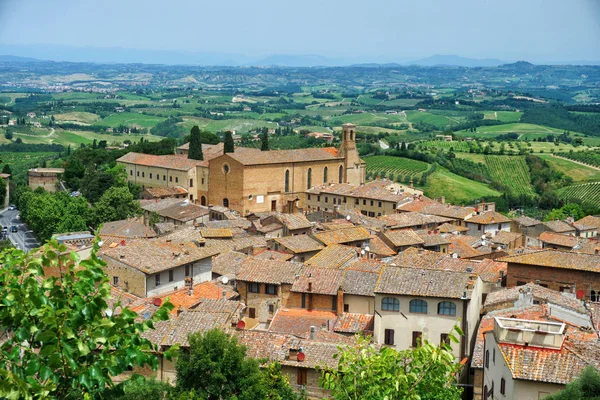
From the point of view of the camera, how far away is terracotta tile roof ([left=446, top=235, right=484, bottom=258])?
3127cm

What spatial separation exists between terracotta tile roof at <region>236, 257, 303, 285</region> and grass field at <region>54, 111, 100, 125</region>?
142m

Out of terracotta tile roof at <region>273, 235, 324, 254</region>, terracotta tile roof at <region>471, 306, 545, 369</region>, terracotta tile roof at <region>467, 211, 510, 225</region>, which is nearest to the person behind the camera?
terracotta tile roof at <region>471, 306, 545, 369</region>

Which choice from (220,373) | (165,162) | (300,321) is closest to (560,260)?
(300,321)

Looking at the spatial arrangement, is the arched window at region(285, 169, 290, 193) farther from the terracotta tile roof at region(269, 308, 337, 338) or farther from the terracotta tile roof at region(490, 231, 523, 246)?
the terracotta tile roof at region(269, 308, 337, 338)

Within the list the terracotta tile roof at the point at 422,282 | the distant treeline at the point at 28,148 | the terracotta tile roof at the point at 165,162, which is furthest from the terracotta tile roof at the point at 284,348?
the distant treeline at the point at 28,148

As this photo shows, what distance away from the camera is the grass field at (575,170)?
266ft

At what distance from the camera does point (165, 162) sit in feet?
182

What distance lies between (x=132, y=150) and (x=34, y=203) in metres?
21.6

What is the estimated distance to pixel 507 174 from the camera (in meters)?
82.3

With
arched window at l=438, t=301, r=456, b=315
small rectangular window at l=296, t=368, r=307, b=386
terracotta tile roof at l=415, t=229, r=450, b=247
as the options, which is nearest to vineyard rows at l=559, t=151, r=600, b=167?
terracotta tile roof at l=415, t=229, r=450, b=247

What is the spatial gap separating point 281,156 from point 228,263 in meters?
25.5

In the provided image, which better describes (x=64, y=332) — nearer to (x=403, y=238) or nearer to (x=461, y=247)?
(x=461, y=247)

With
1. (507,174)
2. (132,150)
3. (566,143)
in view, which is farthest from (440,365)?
(566,143)

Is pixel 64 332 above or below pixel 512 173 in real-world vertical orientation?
above
